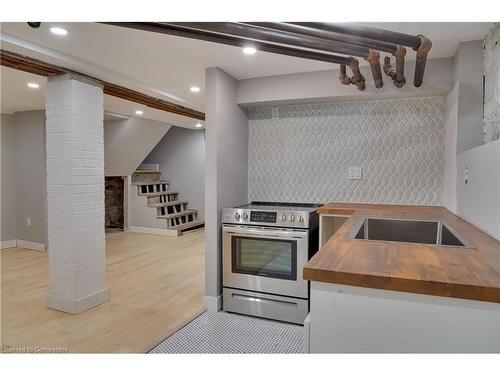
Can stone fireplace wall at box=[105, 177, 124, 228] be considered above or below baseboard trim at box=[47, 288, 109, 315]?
above

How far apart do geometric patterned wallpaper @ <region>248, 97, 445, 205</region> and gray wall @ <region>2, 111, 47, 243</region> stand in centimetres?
363

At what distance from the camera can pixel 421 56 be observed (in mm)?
1916

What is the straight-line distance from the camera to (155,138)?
623 cm

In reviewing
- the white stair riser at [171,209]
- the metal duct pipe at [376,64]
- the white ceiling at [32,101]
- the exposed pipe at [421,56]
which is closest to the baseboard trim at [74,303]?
the white ceiling at [32,101]

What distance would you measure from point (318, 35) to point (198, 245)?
456 cm

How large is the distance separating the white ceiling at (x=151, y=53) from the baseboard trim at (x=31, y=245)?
8.91 feet

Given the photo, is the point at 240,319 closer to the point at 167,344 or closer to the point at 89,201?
the point at 167,344

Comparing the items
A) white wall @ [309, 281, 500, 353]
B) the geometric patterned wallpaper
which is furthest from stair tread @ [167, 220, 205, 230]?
white wall @ [309, 281, 500, 353]

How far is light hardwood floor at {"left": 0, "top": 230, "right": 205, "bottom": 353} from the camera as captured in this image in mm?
2418

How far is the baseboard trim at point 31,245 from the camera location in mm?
5109

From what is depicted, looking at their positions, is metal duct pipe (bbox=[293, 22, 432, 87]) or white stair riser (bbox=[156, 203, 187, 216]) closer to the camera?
metal duct pipe (bbox=[293, 22, 432, 87])

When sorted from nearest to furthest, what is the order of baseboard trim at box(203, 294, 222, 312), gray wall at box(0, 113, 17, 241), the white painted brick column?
the white painted brick column, baseboard trim at box(203, 294, 222, 312), gray wall at box(0, 113, 17, 241)

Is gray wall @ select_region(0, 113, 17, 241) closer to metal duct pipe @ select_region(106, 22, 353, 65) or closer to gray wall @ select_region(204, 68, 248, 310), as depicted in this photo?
gray wall @ select_region(204, 68, 248, 310)

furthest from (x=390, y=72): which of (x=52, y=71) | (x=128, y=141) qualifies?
(x=128, y=141)
